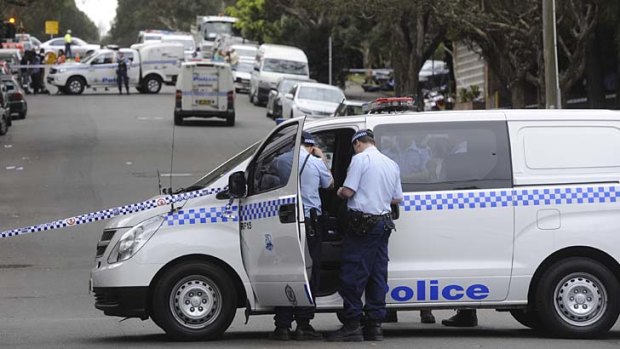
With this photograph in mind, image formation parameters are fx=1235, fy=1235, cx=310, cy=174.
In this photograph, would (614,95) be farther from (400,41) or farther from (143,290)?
(143,290)

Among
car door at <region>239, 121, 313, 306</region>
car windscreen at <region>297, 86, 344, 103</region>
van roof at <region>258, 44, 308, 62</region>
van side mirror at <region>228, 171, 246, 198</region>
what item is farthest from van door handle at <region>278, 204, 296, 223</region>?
van roof at <region>258, 44, 308, 62</region>

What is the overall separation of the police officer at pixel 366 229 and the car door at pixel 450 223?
246 millimetres

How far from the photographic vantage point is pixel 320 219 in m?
10.8

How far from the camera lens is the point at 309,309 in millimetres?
10930

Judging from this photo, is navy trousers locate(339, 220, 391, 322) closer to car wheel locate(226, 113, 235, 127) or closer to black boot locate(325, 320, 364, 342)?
black boot locate(325, 320, 364, 342)

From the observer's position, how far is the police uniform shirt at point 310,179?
34.9 ft

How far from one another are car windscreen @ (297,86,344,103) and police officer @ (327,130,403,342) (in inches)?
1115

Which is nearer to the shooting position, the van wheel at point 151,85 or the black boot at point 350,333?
the black boot at point 350,333

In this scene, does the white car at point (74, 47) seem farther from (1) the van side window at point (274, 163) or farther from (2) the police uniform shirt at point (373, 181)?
(2) the police uniform shirt at point (373, 181)

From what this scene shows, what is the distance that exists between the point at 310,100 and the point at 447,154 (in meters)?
28.0

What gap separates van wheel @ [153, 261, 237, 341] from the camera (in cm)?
1087

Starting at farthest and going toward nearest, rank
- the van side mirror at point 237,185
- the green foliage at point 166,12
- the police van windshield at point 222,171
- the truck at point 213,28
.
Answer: the green foliage at point 166,12 → the truck at point 213,28 → the police van windshield at point 222,171 → the van side mirror at point 237,185

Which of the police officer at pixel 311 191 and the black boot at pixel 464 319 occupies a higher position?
the police officer at pixel 311 191

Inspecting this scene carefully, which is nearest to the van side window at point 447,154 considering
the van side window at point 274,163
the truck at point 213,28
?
the van side window at point 274,163
